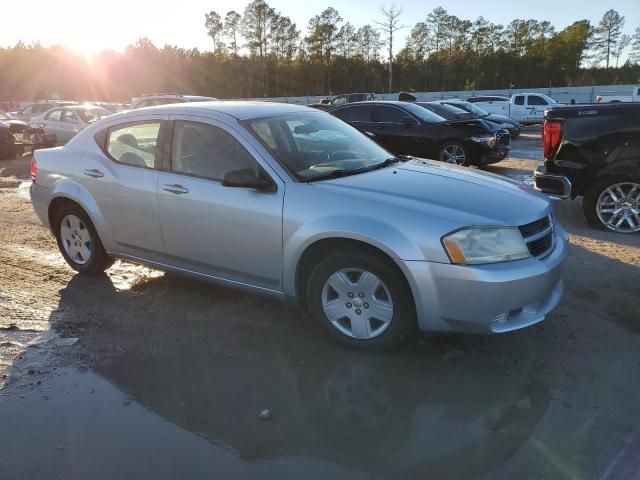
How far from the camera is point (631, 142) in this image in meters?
6.55

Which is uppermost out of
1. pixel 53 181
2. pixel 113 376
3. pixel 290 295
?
pixel 53 181

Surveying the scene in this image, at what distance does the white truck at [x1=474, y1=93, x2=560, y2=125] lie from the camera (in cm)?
2845

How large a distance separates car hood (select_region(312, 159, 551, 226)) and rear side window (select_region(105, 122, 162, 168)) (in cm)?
164

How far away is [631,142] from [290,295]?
4.90m

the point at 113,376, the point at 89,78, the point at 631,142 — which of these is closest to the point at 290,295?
the point at 113,376

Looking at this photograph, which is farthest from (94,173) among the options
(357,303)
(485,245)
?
(485,245)

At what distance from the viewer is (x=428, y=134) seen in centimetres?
1168

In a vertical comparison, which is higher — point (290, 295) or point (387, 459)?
point (290, 295)

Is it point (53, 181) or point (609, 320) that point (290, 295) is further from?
point (53, 181)

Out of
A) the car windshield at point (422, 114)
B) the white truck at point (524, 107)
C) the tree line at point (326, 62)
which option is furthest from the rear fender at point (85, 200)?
the tree line at point (326, 62)

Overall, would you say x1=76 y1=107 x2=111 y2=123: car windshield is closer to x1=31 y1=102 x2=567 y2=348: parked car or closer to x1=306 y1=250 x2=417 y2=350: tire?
x1=31 y1=102 x2=567 y2=348: parked car

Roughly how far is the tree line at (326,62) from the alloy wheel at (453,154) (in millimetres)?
66861

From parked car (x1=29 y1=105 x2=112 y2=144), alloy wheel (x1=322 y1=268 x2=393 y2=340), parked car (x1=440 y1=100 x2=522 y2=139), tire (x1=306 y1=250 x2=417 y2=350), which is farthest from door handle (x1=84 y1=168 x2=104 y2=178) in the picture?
→ parked car (x1=440 y1=100 x2=522 y2=139)

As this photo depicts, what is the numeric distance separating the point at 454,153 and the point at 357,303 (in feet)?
28.4
